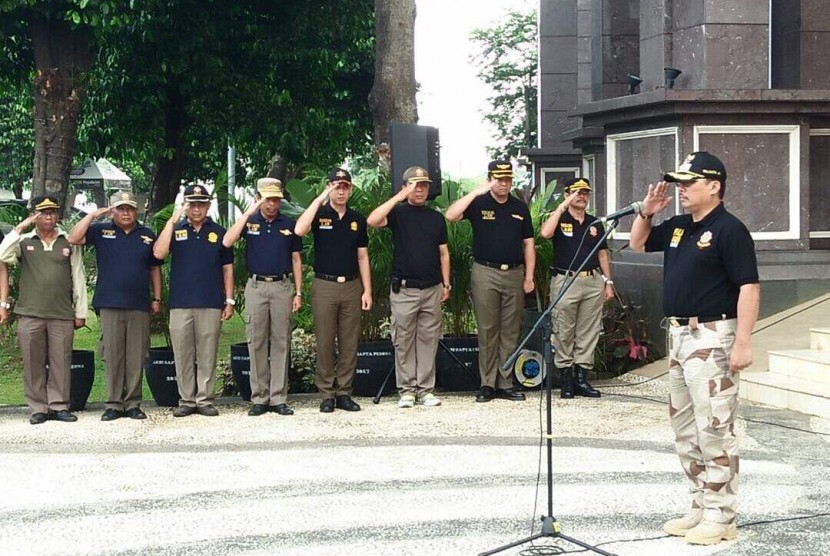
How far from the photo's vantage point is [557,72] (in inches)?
1089

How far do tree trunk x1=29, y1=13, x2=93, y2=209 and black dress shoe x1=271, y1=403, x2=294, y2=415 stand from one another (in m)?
8.07

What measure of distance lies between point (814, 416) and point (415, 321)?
3524 mm

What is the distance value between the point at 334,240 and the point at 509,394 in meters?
2.20

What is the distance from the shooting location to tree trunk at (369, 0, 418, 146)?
14852 millimetres

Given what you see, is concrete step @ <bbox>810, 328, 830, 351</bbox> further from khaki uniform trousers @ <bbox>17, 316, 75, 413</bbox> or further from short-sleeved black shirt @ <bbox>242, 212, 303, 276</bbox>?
khaki uniform trousers @ <bbox>17, 316, 75, 413</bbox>

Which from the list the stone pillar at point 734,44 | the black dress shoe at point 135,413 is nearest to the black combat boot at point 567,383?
the black dress shoe at point 135,413

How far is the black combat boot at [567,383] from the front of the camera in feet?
37.0

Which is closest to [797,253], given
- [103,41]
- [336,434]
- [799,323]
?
[799,323]

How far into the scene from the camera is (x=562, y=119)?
1081 inches

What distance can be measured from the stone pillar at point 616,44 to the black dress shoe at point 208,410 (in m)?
9.91

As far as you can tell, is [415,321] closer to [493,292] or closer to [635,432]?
[493,292]

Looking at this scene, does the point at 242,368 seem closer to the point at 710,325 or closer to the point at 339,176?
the point at 339,176

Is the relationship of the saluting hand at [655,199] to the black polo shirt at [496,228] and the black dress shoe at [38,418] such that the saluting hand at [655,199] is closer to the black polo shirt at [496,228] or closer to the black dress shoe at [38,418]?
the black polo shirt at [496,228]

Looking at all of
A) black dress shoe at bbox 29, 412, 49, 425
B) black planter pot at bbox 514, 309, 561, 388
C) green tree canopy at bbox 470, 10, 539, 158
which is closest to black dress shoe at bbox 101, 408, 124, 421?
black dress shoe at bbox 29, 412, 49, 425
